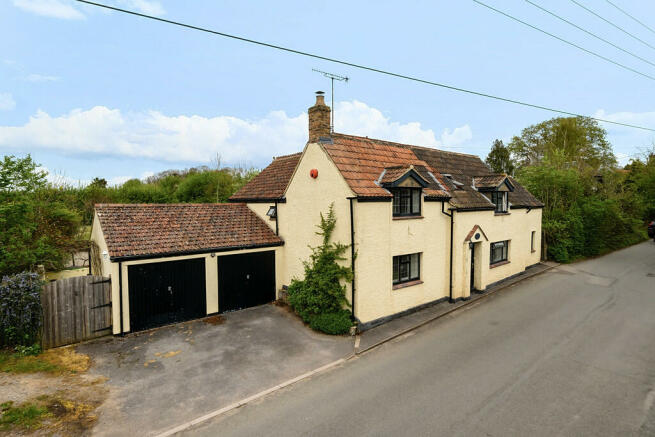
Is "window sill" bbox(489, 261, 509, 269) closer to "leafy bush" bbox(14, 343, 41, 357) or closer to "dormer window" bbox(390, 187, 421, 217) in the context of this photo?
"dormer window" bbox(390, 187, 421, 217)

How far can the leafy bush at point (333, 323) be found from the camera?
462 inches

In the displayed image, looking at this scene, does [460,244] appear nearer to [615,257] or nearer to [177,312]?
[177,312]

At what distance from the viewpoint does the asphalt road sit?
7207mm

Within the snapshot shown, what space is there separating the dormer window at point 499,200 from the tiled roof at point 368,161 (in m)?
4.14

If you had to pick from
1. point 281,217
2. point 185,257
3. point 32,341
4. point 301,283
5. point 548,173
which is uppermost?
point 548,173

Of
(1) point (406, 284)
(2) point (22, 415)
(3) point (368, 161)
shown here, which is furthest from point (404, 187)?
(2) point (22, 415)

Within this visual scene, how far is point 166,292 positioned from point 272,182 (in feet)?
26.1

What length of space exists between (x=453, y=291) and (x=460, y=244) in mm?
2162

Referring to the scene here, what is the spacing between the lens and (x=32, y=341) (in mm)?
10102

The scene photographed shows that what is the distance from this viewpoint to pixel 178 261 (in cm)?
1246

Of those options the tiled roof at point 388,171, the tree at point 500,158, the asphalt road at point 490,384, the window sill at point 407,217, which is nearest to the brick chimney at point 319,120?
the tiled roof at point 388,171

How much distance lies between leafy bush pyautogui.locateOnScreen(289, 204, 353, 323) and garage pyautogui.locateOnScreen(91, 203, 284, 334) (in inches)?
114

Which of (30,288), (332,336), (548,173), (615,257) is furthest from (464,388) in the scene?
(615,257)

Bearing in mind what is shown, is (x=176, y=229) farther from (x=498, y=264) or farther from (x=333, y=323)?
(x=498, y=264)
